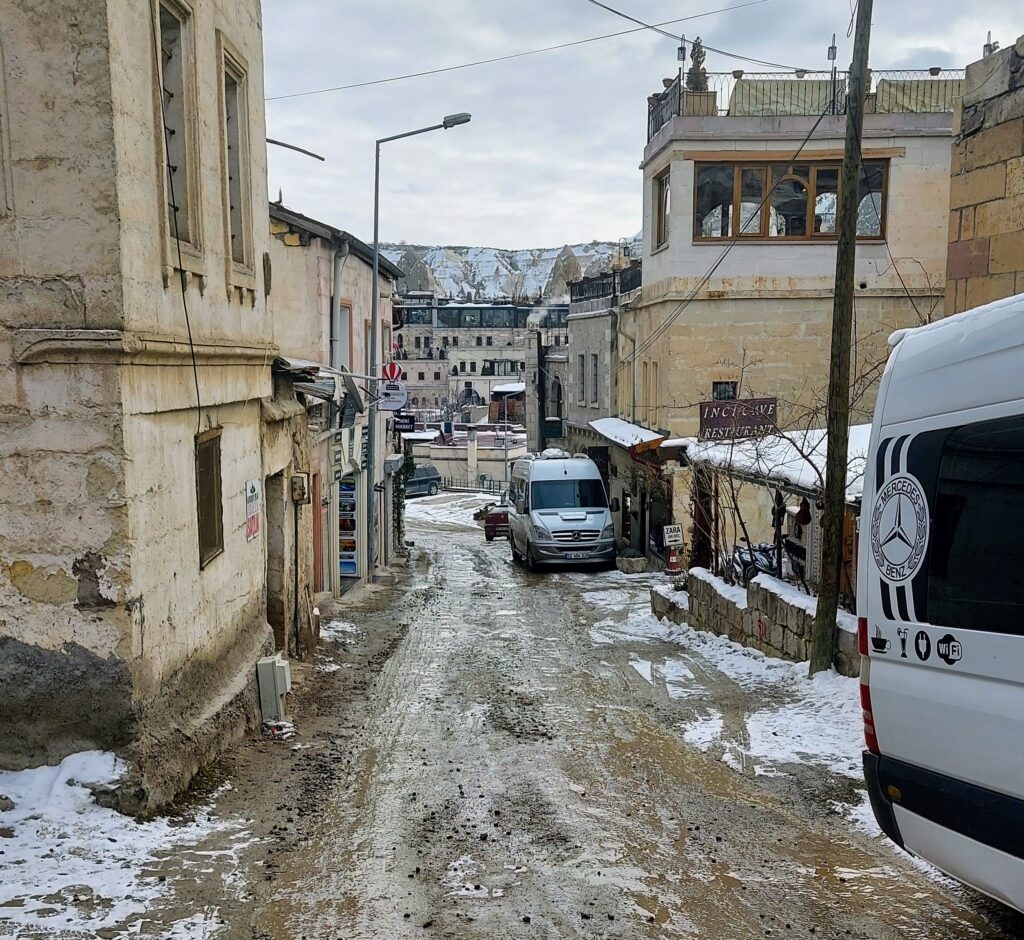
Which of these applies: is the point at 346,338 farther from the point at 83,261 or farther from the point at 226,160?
the point at 83,261

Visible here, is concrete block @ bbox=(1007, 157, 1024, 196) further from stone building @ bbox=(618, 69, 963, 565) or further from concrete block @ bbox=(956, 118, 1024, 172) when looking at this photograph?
stone building @ bbox=(618, 69, 963, 565)

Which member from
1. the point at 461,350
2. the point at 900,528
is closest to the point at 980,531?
the point at 900,528

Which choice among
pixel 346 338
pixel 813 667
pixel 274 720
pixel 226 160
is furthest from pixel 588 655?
pixel 346 338

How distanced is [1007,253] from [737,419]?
563 cm

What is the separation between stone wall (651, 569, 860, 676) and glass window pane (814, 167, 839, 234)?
1190cm

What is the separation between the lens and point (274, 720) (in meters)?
8.16

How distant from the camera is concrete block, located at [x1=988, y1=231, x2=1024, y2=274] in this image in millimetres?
8609

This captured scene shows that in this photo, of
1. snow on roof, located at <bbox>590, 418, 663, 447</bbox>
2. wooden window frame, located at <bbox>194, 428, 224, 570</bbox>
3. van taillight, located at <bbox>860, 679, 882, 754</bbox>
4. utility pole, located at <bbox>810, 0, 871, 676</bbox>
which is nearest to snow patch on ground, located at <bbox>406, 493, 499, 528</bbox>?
snow on roof, located at <bbox>590, 418, 663, 447</bbox>

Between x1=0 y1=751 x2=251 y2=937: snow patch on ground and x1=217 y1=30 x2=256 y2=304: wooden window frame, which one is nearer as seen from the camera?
x1=0 y1=751 x2=251 y2=937: snow patch on ground

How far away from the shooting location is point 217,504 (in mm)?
7828

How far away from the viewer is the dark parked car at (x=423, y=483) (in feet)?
190

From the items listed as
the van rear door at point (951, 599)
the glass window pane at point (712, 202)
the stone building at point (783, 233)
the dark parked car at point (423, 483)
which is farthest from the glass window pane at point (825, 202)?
the dark parked car at point (423, 483)

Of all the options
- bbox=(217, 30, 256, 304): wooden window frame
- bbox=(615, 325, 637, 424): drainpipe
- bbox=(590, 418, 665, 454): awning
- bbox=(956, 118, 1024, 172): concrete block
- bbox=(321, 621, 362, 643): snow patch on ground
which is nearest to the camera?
bbox=(217, 30, 256, 304): wooden window frame

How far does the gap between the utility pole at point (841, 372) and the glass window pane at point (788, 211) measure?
44.6ft
